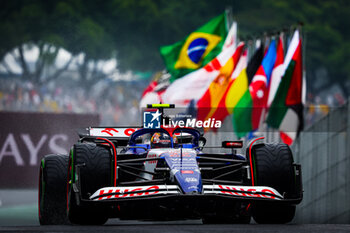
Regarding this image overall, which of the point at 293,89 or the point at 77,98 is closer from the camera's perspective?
the point at 293,89

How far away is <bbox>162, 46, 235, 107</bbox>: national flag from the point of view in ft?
Answer: 77.0

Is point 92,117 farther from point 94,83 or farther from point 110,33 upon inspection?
point 110,33

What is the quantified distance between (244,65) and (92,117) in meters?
5.98

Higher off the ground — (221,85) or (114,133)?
(221,85)

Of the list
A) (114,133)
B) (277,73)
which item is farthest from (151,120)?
(277,73)

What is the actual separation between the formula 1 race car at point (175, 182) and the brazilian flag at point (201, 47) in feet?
44.5

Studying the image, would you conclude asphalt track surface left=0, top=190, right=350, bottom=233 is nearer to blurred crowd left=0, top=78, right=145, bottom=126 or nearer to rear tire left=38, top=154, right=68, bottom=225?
rear tire left=38, top=154, right=68, bottom=225

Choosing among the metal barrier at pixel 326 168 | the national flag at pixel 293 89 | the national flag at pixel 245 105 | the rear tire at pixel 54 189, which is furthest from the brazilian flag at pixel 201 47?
the rear tire at pixel 54 189

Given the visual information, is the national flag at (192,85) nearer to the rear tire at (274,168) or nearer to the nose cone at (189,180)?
the rear tire at (274,168)

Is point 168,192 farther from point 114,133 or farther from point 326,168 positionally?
point 326,168

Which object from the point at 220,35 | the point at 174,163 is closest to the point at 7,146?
the point at 174,163

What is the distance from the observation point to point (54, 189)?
1279cm

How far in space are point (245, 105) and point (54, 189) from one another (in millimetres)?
9109

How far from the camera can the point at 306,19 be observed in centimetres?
8531
